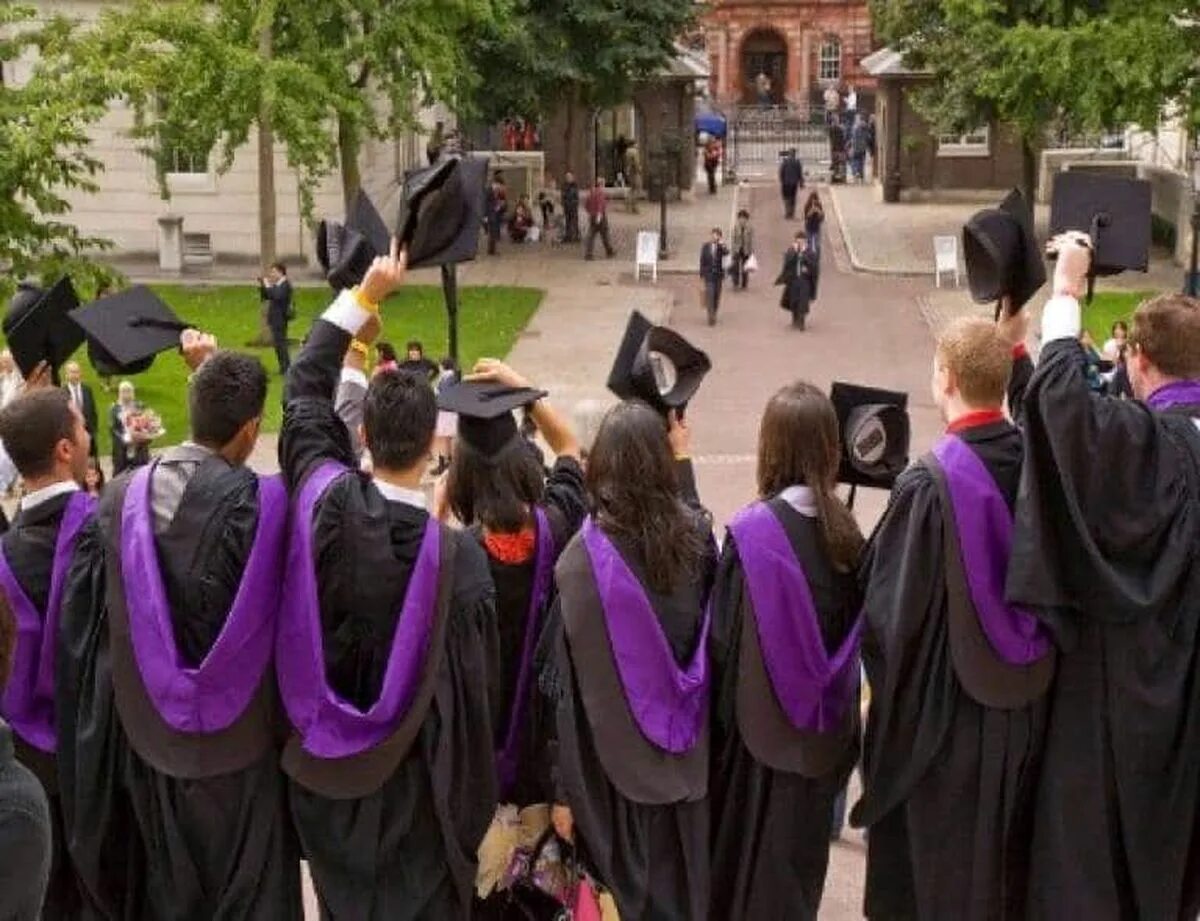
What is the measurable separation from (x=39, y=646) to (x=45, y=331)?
7.95ft

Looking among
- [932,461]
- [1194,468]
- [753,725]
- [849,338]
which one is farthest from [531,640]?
[849,338]

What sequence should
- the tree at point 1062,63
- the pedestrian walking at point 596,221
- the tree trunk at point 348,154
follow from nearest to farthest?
the tree at point 1062,63 < the tree trunk at point 348,154 < the pedestrian walking at point 596,221

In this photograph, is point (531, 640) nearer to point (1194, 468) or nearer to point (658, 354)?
point (658, 354)

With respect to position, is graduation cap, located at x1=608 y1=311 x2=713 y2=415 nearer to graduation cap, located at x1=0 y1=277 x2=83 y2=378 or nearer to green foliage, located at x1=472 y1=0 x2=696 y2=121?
graduation cap, located at x1=0 y1=277 x2=83 y2=378

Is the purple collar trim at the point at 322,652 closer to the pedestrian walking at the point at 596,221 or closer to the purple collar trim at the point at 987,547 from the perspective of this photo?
the purple collar trim at the point at 987,547

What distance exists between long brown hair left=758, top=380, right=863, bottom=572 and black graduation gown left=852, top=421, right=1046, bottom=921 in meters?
0.11

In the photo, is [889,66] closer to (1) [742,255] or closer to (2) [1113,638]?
(1) [742,255]

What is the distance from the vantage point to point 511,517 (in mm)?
5684

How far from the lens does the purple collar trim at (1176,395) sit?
5.50m

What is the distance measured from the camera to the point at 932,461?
5457 mm

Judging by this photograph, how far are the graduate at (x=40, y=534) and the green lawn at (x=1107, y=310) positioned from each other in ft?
62.3

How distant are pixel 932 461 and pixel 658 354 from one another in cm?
126

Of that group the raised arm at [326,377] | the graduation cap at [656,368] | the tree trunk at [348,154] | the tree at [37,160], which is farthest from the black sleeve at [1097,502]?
the tree trunk at [348,154]

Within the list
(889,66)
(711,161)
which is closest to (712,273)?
(889,66)
